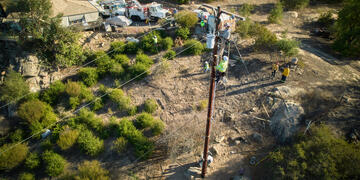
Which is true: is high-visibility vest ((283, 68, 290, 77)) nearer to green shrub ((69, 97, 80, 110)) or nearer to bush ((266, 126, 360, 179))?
bush ((266, 126, 360, 179))

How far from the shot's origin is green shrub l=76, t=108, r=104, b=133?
13.7 meters

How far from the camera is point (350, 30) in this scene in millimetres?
15930

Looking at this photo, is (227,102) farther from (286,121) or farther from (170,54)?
(170,54)

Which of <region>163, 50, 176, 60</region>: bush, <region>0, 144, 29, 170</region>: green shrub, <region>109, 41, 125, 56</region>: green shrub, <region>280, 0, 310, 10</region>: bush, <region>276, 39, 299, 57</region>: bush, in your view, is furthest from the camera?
<region>280, 0, 310, 10</region>: bush

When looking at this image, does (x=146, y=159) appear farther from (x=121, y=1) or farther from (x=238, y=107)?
(x=121, y=1)

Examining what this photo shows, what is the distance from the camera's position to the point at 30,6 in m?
16.4

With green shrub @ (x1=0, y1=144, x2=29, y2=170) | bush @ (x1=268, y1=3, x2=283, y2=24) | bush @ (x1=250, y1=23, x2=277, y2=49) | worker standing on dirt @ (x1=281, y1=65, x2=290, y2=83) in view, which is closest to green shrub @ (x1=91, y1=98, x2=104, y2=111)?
green shrub @ (x1=0, y1=144, x2=29, y2=170)

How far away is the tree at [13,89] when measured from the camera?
49.9 ft

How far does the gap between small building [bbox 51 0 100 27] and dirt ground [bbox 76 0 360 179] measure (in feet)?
30.1

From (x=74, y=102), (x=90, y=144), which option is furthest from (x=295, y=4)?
(x=90, y=144)

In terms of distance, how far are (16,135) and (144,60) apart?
9.92 metres

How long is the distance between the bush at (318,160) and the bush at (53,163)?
10930mm

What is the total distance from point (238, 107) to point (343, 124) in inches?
216

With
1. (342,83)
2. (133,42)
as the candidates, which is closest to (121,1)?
(133,42)
